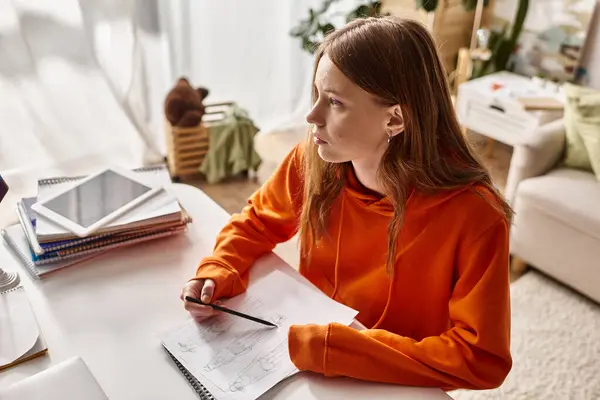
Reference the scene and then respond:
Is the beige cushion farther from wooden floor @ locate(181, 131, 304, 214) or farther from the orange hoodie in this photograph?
the orange hoodie

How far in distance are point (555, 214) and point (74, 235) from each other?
1.61 m

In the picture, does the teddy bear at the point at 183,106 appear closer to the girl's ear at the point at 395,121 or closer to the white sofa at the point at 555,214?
the white sofa at the point at 555,214

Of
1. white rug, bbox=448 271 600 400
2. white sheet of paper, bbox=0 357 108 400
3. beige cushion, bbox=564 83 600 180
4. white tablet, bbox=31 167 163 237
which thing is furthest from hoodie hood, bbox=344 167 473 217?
beige cushion, bbox=564 83 600 180

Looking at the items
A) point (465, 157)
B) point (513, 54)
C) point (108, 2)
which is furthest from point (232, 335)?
point (513, 54)

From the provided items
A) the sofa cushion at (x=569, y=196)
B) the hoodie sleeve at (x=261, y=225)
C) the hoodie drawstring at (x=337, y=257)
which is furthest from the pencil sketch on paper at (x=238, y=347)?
the sofa cushion at (x=569, y=196)

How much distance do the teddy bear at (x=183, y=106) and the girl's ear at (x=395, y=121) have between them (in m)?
Result: 1.68

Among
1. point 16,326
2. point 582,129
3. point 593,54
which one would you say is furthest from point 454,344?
point 593,54

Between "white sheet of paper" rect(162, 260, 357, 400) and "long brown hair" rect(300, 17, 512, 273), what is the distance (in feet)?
0.60

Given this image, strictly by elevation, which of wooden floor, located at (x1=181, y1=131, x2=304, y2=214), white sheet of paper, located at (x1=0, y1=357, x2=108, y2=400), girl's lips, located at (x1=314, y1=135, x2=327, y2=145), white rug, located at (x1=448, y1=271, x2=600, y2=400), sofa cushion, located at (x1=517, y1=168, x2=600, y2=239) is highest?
girl's lips, located at (x1=314, y1=135, x2=327, y2=145)

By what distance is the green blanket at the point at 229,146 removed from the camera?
9.00 ft

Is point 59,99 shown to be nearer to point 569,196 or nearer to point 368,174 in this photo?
point 368,174

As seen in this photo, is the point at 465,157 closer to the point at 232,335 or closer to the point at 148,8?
the point at 232,335

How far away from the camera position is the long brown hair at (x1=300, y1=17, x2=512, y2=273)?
3.31 ft

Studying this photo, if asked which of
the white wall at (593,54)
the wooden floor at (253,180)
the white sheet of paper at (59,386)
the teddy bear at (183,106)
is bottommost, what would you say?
the wooden floor at (253,180)
